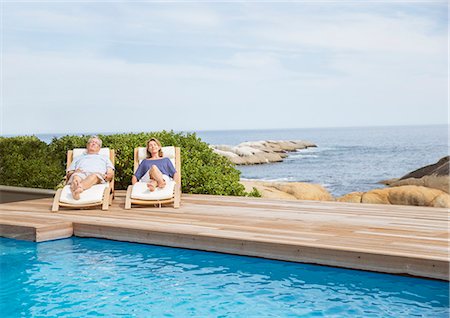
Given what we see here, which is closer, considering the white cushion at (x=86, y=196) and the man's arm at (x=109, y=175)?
the white cushion at (x=86, y=196)

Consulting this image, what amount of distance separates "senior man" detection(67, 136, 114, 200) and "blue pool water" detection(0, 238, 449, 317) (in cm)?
187

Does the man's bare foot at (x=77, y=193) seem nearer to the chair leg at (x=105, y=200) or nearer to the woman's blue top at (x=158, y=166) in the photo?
the chair leg at (x=105, y=200)

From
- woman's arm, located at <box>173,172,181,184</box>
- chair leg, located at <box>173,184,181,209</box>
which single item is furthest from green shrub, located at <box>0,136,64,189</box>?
chair leg, located at <box>173,184,181,209</box>

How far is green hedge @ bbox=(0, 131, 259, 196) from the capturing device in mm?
9180

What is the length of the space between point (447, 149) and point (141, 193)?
4478cm

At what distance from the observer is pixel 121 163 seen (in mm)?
9438

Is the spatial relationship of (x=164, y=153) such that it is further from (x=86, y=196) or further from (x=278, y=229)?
(x=278, y=229)

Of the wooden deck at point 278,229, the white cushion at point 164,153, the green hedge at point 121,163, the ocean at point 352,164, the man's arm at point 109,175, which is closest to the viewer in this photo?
the wooden deck at point 278,229

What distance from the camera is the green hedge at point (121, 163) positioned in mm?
9180

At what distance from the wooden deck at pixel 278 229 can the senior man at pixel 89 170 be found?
0.35m

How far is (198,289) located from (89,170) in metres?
3.65

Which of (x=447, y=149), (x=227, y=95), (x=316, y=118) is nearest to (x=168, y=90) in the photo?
(x=227, y=95)

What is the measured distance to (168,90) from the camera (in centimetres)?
4122

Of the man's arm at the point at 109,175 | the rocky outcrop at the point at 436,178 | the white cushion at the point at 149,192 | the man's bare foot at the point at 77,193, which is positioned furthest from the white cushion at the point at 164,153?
the rocky outcrop at the point at 436,178
